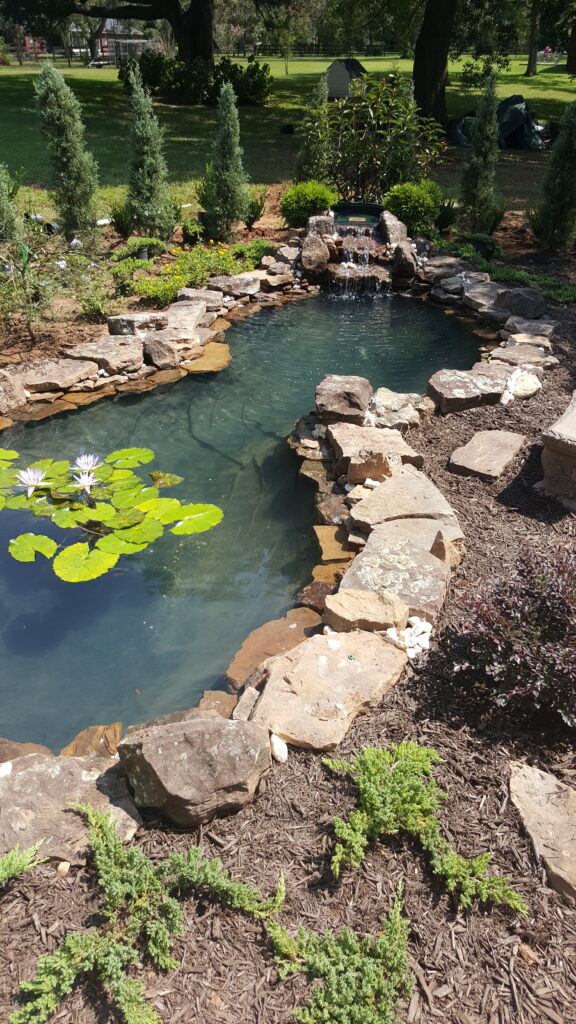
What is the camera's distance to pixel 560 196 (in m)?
10.6

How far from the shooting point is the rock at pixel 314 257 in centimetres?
1034

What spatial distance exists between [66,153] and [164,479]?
20.8 feet

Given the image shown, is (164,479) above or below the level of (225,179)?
below

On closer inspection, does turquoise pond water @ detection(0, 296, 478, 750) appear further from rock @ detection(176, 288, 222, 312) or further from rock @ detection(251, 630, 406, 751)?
rock @ detection(176, 288, 222, 312)

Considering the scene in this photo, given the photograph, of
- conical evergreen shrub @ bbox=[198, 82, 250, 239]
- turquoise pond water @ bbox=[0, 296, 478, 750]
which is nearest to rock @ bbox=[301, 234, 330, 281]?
conical evergreen shrub @ bbox=[198, 82, 250, 239]

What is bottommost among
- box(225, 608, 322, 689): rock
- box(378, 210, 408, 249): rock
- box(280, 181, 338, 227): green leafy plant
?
box(225, 608, 322, 689): rock

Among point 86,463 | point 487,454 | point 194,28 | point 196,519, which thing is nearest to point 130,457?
point 86,463

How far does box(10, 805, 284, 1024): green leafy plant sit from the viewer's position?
2156 millimetres

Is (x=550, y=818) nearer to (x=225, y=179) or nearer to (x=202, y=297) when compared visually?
(x=202, y=297)

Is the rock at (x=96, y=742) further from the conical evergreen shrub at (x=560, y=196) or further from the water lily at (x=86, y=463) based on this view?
the conical evergreen shrub at (x=560, y=196)

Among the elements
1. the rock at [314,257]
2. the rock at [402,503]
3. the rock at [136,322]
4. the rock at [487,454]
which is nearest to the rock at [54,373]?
the rock at [136,322]

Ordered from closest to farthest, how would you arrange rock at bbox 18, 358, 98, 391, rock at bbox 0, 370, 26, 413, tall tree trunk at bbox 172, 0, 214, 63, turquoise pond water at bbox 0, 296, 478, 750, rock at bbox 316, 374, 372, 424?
turquoise pond water at bbox 0, 296, 478, 750
rock at bbox 316, 374, 372, 424
rock at bbox 0, 370, 26, 413
rock at bbox 18, 358, 98, 391
tall tree trunk at bbox 172, 0, 214, 63

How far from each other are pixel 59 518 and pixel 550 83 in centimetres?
3486

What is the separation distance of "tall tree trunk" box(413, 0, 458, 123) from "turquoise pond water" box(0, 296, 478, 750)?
12.3 m
